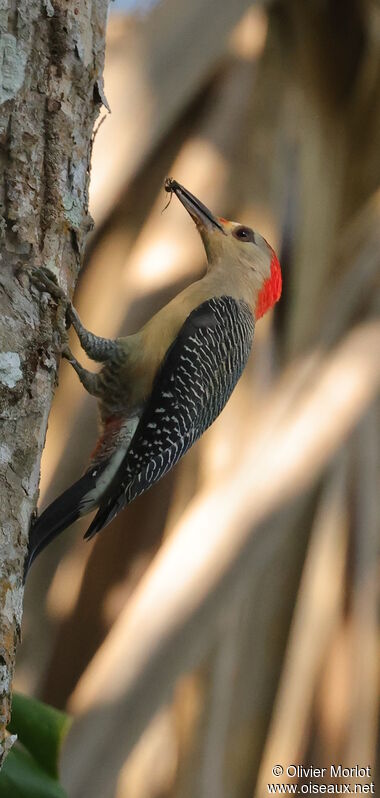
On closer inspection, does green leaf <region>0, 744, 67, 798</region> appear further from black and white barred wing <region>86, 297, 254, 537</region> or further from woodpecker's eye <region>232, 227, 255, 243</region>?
woodpecker's eye <region>232, 227, 255, 243</region>

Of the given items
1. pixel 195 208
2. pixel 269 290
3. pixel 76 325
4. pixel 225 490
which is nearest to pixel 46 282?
pixel 76 325

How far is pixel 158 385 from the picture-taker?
6.59ft

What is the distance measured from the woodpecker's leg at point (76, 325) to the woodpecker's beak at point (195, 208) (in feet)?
1.47

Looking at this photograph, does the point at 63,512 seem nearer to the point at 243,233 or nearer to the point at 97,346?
the point at 97,346

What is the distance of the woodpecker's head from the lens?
236 cm

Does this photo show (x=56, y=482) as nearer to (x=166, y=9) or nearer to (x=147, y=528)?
(x=147, y=528)

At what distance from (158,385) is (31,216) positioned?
2.30 feet

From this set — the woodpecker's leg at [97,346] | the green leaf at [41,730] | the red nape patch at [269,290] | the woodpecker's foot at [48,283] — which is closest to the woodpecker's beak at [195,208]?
the red nape patch at [269,290]

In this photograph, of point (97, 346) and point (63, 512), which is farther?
point (97, 346)

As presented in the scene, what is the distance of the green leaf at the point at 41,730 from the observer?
1.63 m

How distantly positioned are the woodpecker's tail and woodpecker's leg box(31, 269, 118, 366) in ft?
0.77

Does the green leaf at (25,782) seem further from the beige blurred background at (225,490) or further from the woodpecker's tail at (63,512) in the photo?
the beige blurred background at (225,490)

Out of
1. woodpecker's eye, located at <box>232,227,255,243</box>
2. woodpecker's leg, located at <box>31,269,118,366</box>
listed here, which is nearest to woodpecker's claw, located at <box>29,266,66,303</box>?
woodpecker's leg, located at <box>31,269,118,366</box>

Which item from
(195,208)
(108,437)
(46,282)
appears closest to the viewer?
(46,282)
